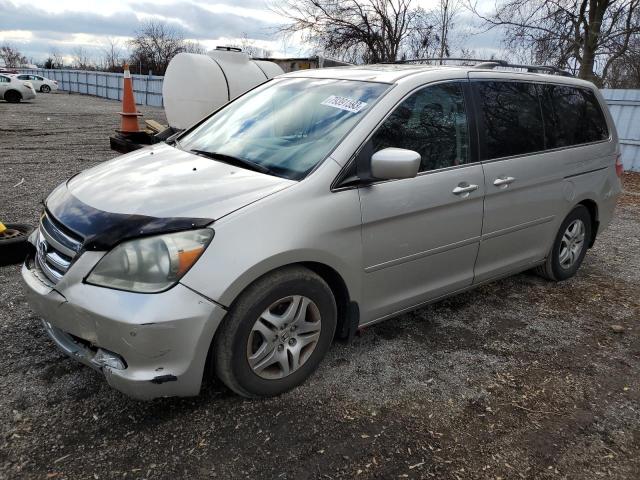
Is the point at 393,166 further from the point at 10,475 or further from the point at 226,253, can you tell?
the point at 10,475

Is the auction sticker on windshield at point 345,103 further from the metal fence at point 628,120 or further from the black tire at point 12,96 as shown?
the black tire at point 12,96

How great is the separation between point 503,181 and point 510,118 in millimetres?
522

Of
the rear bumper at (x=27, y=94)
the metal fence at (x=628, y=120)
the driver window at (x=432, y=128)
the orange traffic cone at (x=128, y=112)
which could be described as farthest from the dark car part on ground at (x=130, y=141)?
the rear bumper at (x=27, y=94)

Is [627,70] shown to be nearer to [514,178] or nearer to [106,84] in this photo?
[514,178]

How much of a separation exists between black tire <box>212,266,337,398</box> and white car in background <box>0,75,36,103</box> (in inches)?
1124

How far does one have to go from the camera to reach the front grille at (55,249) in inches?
96.9

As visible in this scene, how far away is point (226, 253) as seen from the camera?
235cm

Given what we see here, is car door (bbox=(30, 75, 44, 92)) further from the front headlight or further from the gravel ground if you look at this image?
the front headlight

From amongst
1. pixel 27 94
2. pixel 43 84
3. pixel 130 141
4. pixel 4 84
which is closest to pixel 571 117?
pixel 130 141

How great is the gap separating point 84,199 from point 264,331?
1.15 meters

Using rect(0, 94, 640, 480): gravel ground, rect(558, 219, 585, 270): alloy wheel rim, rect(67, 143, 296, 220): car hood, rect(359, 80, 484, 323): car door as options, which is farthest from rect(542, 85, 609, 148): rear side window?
rect(67, 143, 296, 220): car hood

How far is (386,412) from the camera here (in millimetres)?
2717

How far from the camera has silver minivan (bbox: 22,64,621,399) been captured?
2311 millimetres

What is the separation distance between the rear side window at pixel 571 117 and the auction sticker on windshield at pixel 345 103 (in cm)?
180
